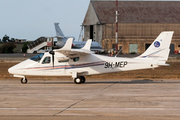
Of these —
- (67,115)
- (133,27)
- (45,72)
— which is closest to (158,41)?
(45,72)

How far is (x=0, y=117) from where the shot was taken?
11203 millimetres

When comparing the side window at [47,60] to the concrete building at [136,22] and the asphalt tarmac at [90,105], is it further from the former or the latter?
the concrete building at [136,22]

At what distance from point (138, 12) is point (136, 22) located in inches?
126

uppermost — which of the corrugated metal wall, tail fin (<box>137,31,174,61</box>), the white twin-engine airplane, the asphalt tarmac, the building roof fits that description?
the building roof

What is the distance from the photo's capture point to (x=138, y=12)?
277 feet

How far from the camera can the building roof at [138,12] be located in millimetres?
83625

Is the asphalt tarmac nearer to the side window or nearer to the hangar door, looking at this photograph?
the side window

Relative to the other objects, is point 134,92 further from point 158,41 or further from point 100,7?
point 100,7

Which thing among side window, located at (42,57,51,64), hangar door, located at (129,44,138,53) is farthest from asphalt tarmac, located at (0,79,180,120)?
hangar door, located at (129,44,138,53)

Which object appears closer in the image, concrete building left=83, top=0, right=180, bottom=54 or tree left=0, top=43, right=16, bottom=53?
concrete building left=83, top=0, right=180, bottom=54

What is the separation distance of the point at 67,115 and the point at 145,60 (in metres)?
11.8

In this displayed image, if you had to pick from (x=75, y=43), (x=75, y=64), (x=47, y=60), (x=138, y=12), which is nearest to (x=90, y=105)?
(x=75, y=64)

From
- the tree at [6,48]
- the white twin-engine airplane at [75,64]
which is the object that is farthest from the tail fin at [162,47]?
the tree at [6,48]

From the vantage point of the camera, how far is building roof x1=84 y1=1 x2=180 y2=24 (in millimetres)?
A: 83625
